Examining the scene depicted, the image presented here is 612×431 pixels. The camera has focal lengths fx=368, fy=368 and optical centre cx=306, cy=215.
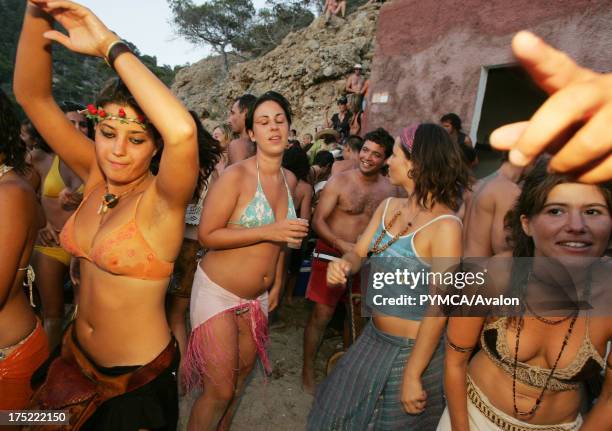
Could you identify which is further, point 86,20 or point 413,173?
point 413,173

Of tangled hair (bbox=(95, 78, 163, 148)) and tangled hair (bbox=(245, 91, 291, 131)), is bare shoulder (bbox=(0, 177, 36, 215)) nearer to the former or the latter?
tangled hair (bbox=(95, 78, 163, 148))

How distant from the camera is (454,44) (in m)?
6.42

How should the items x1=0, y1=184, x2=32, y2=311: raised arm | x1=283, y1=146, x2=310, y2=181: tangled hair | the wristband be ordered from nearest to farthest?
1. the wristband
2. x1=0, y1=184, x2=32, y2=311: raised arm
3. x1=283, y1=146, x2=310, y2=181: tangled hair

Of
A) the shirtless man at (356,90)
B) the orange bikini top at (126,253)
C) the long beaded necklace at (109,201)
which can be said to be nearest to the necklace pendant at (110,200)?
the long beaded necklace at (109,201)

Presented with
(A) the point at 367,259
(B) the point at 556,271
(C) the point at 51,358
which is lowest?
(C) the point at 51,358

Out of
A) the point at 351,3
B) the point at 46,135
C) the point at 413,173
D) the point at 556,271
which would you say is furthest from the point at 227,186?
the point at 351,3

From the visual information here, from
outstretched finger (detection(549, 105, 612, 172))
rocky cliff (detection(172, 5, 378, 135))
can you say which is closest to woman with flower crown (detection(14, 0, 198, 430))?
outstretched finger (detection(549, 105, 612, 172))

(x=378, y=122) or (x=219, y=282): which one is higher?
(x=378, y=122)

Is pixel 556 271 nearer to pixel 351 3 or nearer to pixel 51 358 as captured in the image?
pixel 51 358

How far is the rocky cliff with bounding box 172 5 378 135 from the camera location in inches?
629

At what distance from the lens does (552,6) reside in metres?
5.18

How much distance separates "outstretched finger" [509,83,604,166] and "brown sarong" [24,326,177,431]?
1727 mm

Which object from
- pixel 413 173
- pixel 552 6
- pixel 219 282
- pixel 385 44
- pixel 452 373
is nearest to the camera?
pixel 452 373

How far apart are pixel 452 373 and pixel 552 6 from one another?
18.9ft
